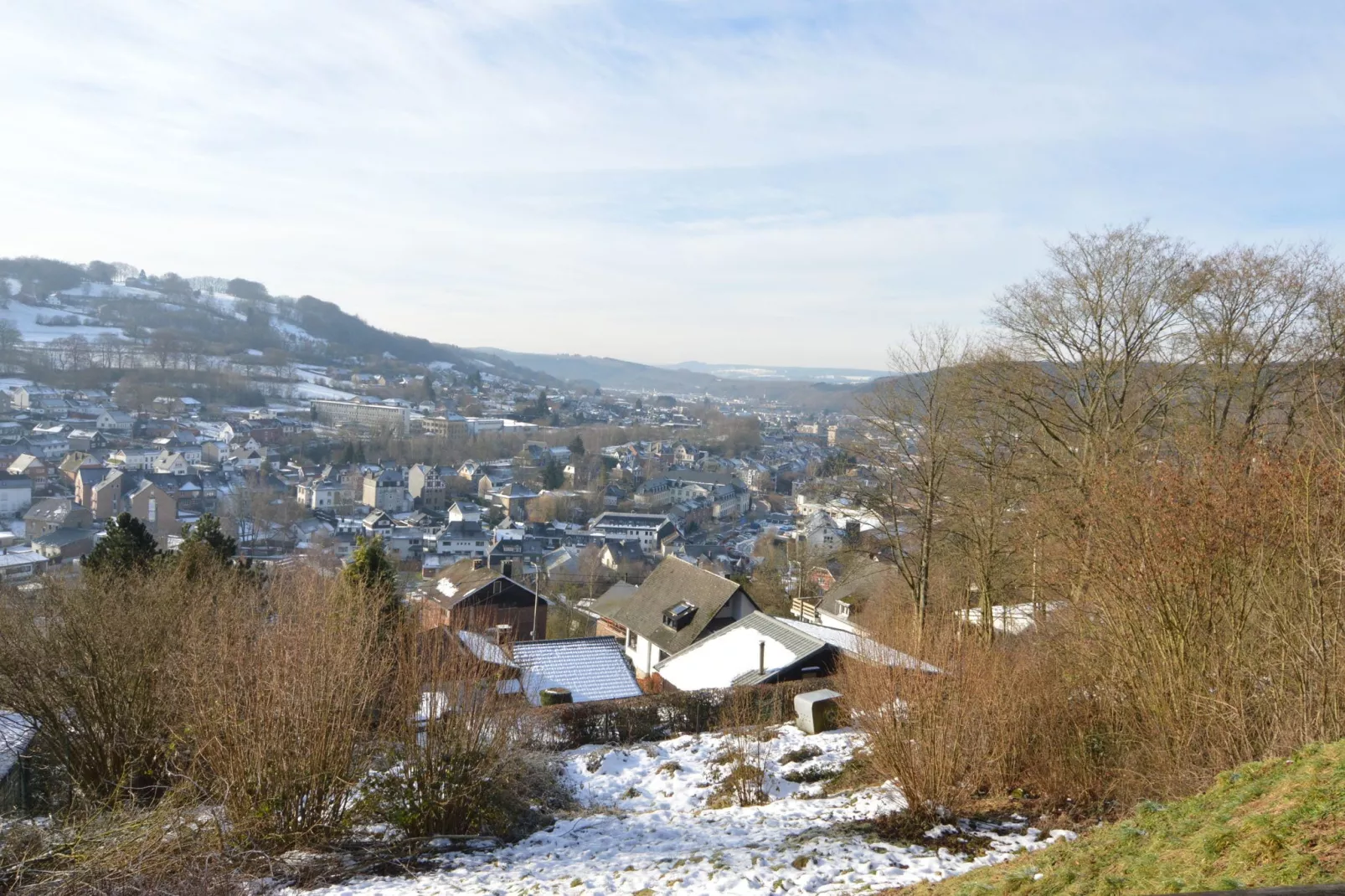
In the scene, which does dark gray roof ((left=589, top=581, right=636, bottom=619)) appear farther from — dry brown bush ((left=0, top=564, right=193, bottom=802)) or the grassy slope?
the grassy slope

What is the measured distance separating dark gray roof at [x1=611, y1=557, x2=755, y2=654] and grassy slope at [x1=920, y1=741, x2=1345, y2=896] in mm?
17905

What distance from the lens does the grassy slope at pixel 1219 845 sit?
4.83 meters

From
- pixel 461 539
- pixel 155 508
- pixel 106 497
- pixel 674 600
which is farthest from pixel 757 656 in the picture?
pixel 106 497

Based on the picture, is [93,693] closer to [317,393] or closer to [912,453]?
[912,453]

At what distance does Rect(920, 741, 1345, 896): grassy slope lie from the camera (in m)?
4.83

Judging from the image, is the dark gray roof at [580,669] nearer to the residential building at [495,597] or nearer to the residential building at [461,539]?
the residential building at [495,597]

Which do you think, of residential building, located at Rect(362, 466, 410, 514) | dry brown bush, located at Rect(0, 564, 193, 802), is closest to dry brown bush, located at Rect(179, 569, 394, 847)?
dry brown bush, located at Rect(0, 564, 193, 802)

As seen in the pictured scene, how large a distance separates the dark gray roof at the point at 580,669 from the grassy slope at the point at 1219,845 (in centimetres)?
1191

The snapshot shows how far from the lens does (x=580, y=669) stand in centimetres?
1834

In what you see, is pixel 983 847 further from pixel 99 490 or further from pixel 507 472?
pixel 507 472

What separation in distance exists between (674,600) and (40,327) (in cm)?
14712

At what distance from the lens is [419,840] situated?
8.42 metres

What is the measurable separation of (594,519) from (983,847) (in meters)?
63.4

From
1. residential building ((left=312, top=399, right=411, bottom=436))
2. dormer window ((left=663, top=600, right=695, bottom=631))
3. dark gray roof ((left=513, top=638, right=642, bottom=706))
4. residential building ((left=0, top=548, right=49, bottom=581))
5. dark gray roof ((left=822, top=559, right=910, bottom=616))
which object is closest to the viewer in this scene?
dark gray roof ((left=513, top=638, right=642, bottom=706))
